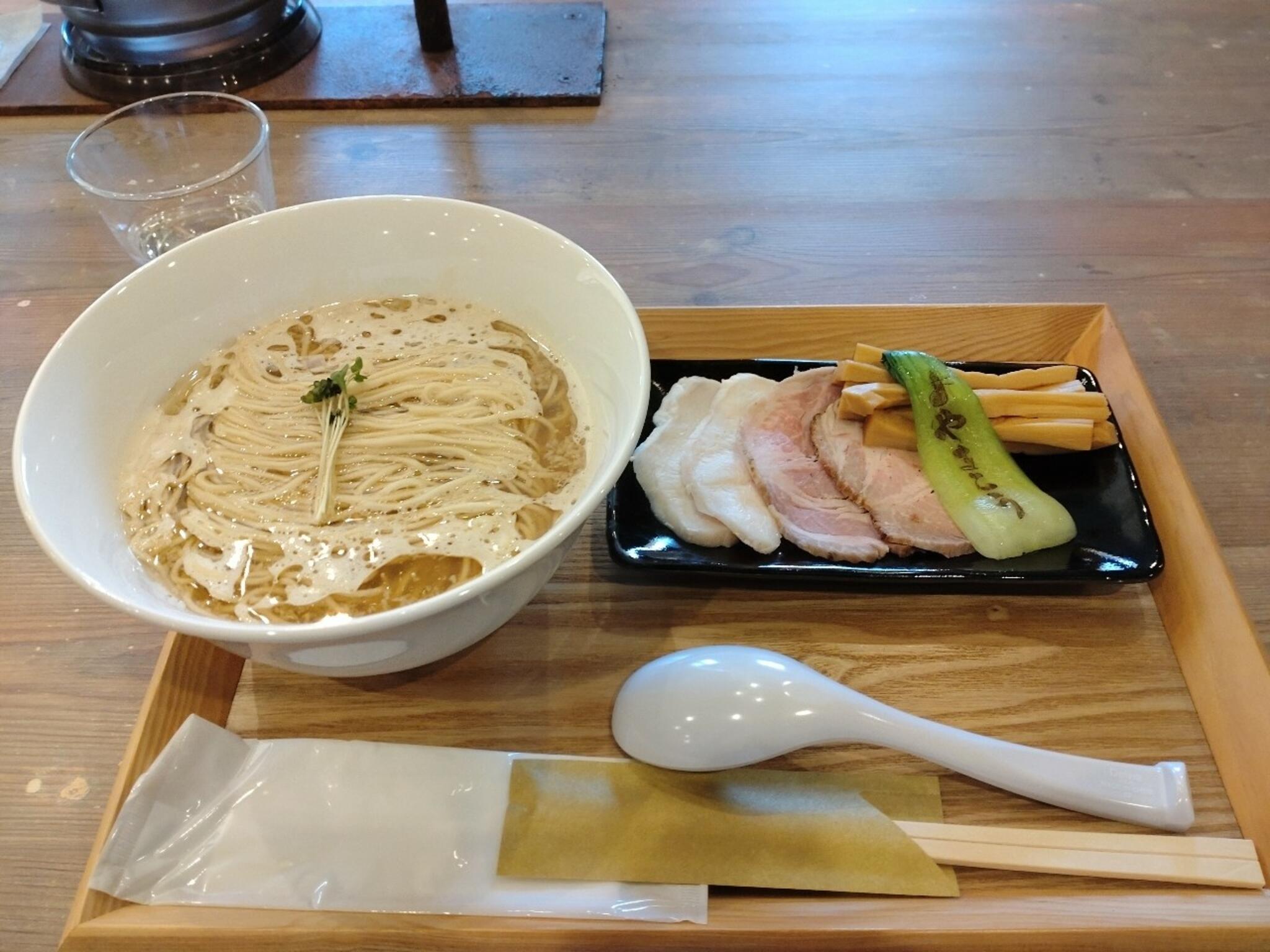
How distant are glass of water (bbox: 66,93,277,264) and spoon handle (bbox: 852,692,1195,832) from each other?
112 centimetres

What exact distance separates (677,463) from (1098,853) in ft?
1.78

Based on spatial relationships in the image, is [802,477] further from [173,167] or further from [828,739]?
[173,167]

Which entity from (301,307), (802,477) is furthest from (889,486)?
(301,307)

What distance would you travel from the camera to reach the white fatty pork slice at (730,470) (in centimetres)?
92

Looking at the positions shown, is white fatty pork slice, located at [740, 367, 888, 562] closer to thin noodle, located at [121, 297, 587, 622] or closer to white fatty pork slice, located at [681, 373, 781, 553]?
white fatty pork slice, located at [681, 373, 781, 553]

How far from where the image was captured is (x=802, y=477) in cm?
101

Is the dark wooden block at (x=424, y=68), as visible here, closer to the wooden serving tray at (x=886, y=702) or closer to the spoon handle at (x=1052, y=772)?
the wooden serving tray at (x=886, y=702)

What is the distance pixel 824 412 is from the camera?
41.4 inches

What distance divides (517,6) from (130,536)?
1.60 m

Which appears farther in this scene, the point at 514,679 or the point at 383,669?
the point at 514,679

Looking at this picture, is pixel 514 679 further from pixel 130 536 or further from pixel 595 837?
pixel 130 536

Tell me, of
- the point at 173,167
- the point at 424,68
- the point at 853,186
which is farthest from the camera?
the point at 424,68

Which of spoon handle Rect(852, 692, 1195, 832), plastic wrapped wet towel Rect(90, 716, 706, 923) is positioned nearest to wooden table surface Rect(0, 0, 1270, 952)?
plastic wrapped wet towel Rect(90, 716, 706, 923)

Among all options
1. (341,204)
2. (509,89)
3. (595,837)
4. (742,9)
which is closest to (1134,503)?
(595,837)
